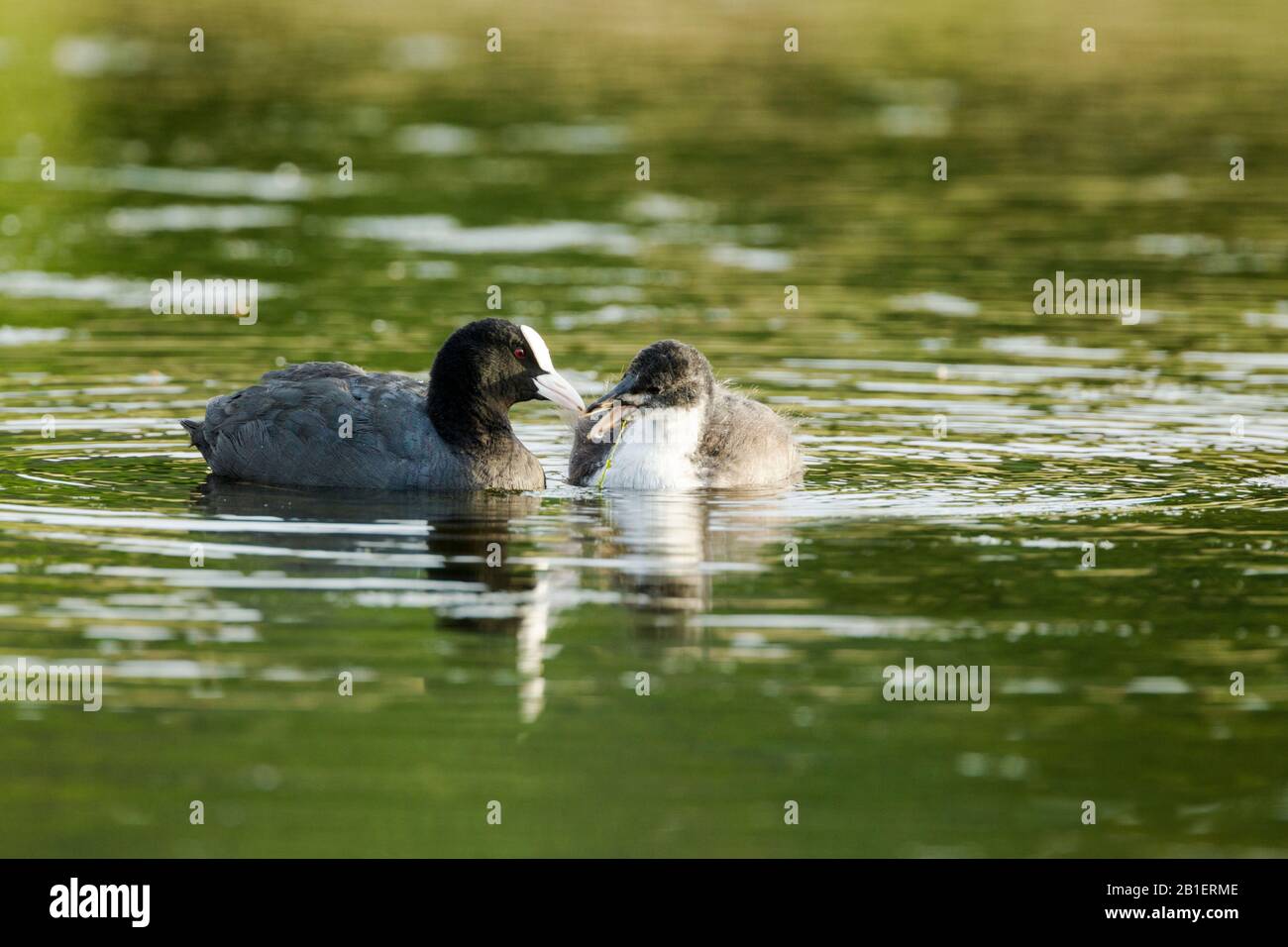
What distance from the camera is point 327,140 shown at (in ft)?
105

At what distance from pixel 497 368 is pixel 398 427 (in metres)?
0.80

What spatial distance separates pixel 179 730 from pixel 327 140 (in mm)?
23448

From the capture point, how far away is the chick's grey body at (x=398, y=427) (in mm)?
14320

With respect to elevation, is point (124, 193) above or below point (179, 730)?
above

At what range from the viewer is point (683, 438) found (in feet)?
48.2

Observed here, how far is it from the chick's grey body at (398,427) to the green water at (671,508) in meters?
0.30

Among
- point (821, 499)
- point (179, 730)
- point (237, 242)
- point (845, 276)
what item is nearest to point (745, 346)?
point (845, 276)

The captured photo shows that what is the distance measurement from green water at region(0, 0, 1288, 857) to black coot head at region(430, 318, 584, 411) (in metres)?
0.71

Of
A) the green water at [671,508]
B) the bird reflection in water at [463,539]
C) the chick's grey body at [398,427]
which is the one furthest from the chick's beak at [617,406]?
the bird reflection in water at [463,539]

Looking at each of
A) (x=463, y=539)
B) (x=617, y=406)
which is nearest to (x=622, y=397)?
(x=617, y=406)

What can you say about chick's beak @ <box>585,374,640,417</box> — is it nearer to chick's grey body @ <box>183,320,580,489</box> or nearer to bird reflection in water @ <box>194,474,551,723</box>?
chick's grey body @ <box>183,320,580,489</box>

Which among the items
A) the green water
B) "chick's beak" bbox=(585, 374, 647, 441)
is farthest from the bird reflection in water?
"chick's beak" bbox=(585, 374, 647, 441)

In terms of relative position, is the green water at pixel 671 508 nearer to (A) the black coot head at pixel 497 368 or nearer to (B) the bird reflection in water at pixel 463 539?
(B) the bird reflection in water at pixel 463 539
